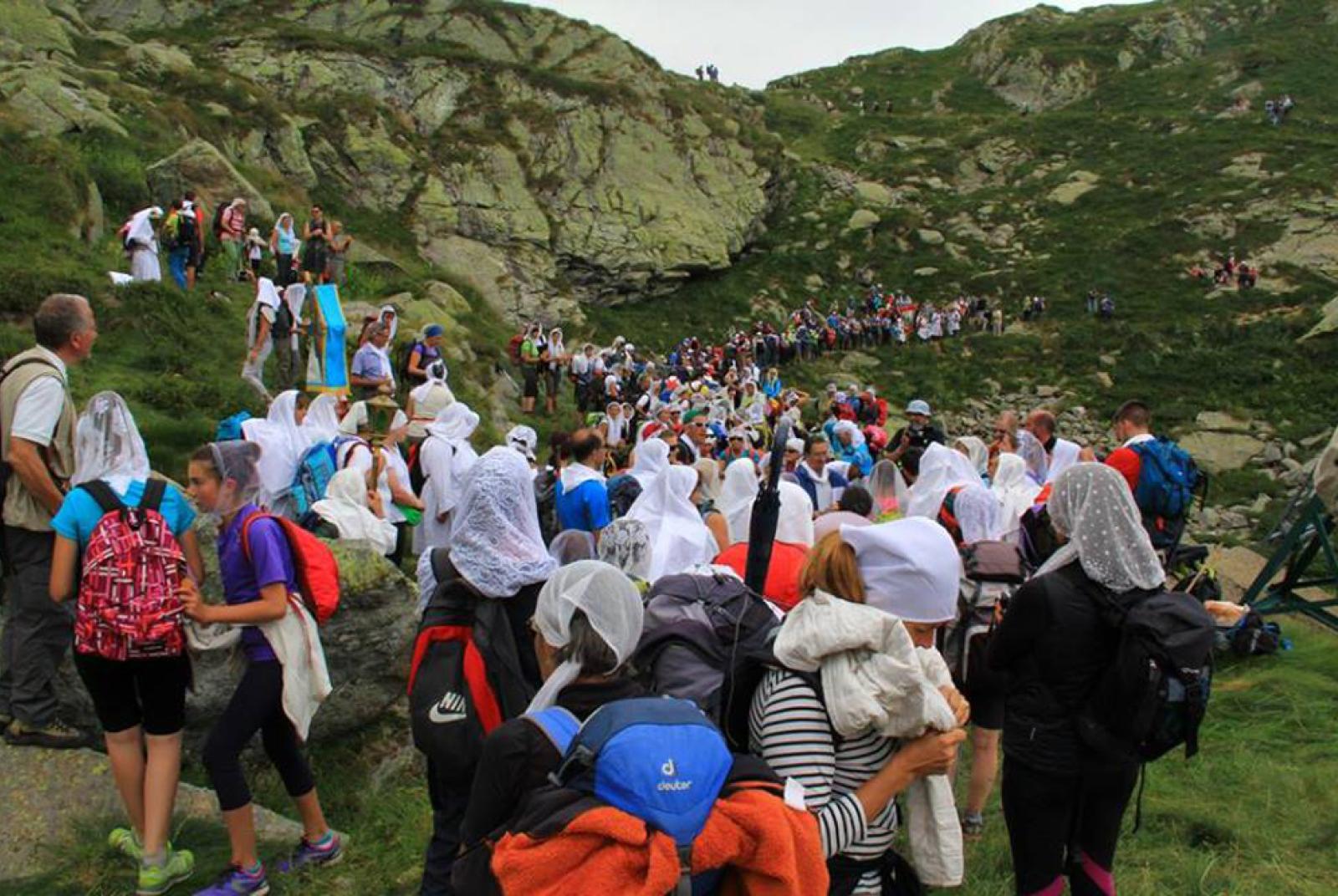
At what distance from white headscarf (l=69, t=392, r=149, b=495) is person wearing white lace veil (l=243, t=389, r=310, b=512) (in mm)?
2895

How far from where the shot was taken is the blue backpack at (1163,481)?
6.03 meters

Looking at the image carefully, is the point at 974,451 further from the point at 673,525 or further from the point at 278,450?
the point at 278,450

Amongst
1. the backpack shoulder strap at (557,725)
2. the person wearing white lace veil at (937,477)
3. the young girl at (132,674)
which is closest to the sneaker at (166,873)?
the young girl at (132,674)

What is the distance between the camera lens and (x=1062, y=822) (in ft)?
10.5

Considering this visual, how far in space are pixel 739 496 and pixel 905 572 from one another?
12.5 feet

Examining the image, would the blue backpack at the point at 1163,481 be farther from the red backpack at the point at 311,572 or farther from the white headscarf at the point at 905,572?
the red backpack at the point at 311,572

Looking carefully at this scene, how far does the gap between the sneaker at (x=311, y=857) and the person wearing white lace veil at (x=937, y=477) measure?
4211mm

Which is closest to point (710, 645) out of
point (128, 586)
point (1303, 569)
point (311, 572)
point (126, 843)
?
point (311, 572)

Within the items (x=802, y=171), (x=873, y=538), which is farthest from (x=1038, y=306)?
(x=873, y=538)

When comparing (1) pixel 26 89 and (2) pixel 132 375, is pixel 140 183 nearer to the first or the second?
(1) pixel 26 89

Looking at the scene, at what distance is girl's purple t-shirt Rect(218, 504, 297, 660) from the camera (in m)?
3.50

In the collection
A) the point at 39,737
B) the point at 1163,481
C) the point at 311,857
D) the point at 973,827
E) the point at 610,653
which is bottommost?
the point at 973,827

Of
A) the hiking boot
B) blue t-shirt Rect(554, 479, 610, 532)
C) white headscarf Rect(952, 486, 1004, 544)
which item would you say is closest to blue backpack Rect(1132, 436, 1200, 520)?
white headscarf Rect(952, 486, 1004, 544)

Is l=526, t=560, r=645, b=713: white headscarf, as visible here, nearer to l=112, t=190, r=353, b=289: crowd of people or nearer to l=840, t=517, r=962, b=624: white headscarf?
l=840, t=517, r=962, b=624: white headscarf
